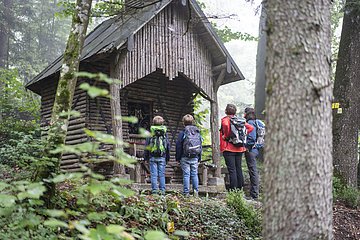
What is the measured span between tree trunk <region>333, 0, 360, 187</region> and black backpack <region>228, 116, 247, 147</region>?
3.14 meters

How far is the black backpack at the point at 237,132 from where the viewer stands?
31.3 ft

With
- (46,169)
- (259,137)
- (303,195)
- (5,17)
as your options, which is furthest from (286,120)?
(5,17)

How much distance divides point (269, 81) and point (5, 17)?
2418 cm

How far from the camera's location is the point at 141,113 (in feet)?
45.3

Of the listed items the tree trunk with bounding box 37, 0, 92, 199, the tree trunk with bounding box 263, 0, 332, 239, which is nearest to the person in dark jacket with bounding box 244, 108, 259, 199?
the tree trunk with bounding box 37, 0, 92, 199

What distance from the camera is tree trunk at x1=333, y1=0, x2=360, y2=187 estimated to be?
1116 cm

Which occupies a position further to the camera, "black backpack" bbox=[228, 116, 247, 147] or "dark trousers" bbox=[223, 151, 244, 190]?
"dark trousers" bbox=[223, 151, 244, 190]

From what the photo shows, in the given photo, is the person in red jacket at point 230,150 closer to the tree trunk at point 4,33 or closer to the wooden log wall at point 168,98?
the wooden log wall at point 168,98

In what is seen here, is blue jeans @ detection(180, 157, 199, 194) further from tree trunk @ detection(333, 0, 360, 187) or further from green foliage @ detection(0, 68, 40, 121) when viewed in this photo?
green foliage @ detection(0, 68, 40, 121)

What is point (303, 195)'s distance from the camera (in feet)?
11.8

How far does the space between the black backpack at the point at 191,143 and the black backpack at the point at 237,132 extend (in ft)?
2.60

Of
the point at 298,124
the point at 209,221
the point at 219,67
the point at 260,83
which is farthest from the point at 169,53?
the point at 298,124

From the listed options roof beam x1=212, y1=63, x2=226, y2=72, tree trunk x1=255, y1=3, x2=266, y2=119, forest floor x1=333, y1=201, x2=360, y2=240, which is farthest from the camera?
tree trunk x1=255, y1=3, x2=266, y2=119

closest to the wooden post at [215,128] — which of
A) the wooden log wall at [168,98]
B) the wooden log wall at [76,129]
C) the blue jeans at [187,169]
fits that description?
the wooden log wall at [168,98]
